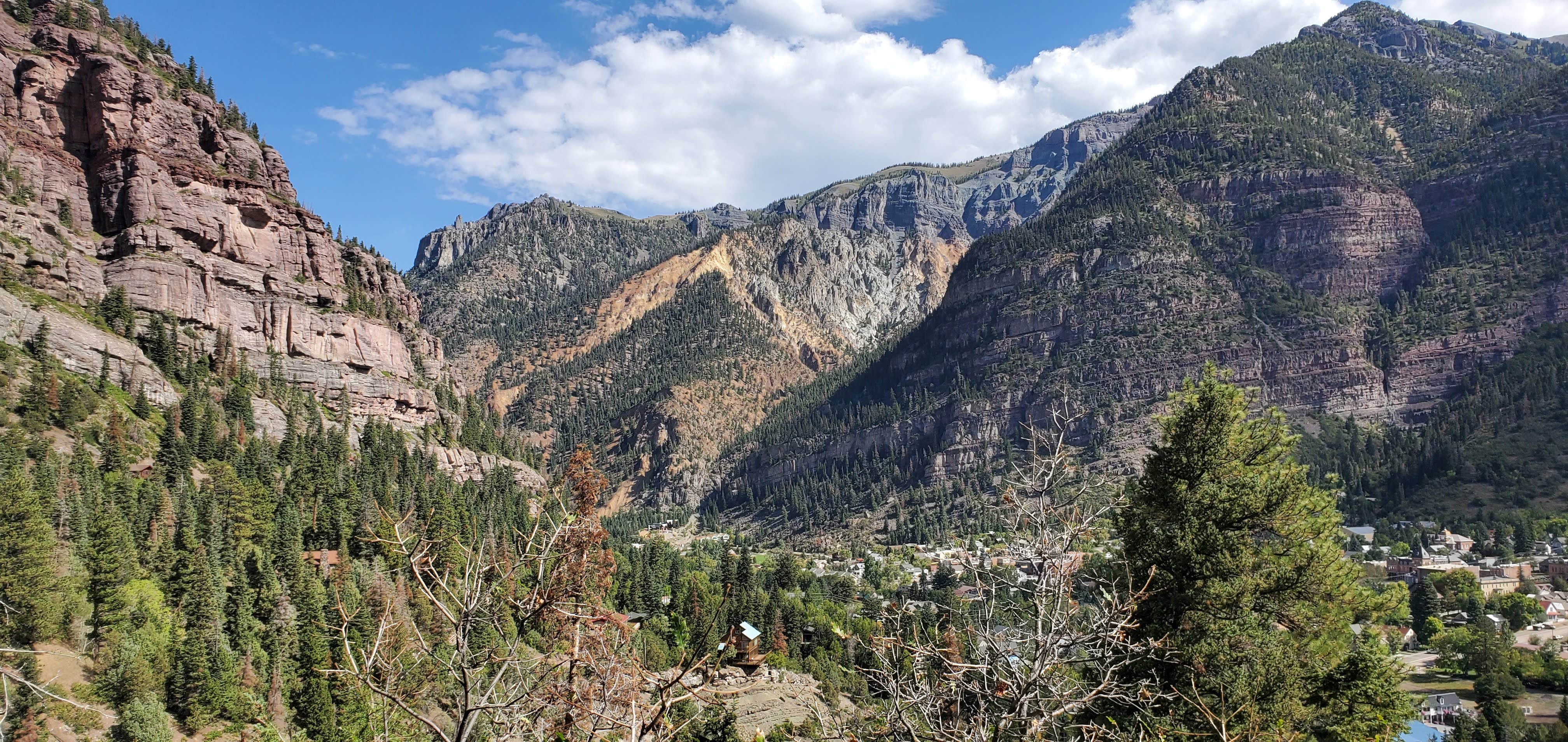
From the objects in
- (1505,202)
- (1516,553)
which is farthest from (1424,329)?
(1516,553)

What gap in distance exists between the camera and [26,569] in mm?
35375

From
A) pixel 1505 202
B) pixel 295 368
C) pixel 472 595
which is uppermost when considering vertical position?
pixel 1505 202

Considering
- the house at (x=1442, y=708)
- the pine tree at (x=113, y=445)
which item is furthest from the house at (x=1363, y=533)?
the pine tree at (x=113, y=445)

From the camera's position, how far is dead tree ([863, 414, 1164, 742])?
7.45 metres

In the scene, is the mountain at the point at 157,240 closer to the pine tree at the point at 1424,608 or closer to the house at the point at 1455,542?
the pine tree at the point at 1424,608

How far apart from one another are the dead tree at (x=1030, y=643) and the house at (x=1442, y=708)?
62.2 meters

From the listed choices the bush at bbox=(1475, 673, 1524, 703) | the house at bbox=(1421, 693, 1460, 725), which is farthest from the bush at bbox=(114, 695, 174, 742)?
the bush at bbox=(1475, 673, 1524, 703)

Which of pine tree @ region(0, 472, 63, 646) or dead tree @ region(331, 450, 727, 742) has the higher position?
dead tree @ region(331, 450, 727, 742)

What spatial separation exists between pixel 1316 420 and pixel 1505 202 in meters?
80.7

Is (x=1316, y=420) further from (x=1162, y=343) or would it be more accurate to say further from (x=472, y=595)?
(x=472, y=595)

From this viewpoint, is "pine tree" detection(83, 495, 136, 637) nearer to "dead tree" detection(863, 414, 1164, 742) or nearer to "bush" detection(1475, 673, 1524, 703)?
"dead tree" detection(863, 414, 1164, 742)

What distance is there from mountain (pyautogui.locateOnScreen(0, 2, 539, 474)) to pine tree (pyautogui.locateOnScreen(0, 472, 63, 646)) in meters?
38.0

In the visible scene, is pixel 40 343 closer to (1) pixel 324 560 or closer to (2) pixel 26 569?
(1) pixel 324 560

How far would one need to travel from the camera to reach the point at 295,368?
318 feet
